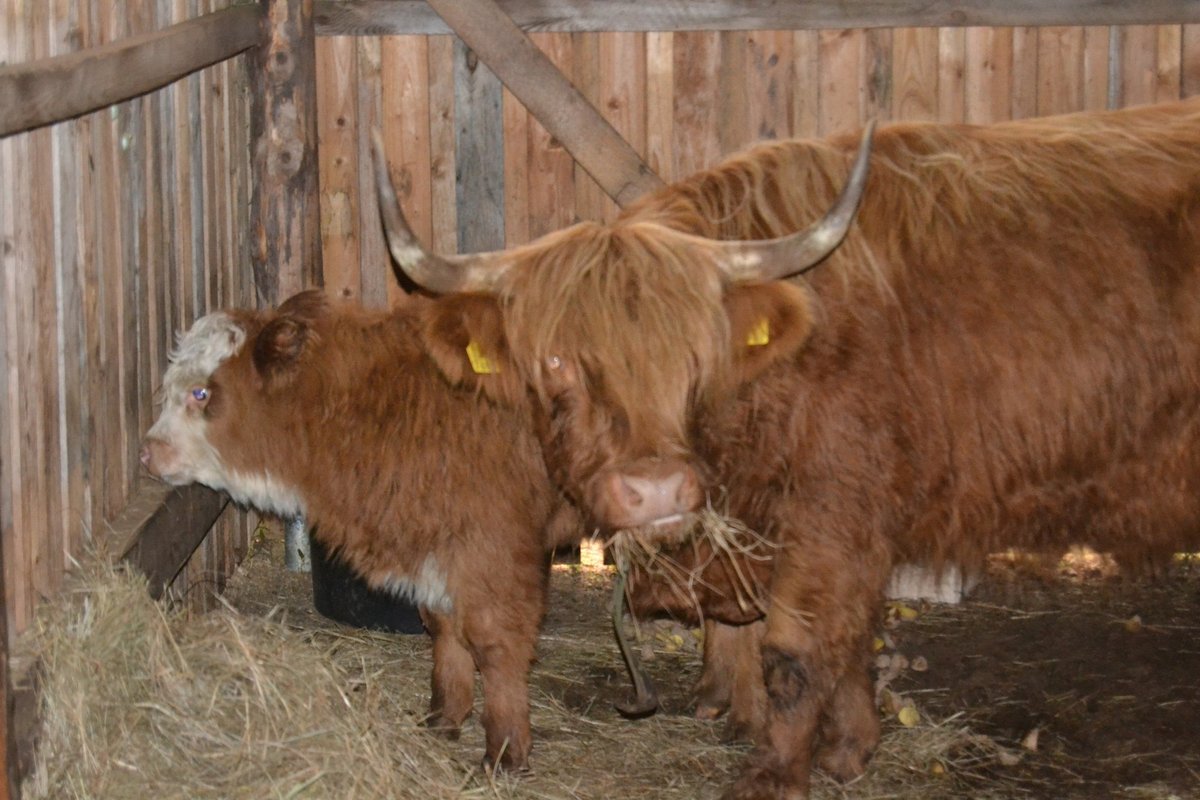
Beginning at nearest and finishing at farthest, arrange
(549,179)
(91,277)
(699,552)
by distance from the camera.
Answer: (91,277)
(699,552)
(549,179)

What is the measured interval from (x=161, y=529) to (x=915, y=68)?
12.5 ft

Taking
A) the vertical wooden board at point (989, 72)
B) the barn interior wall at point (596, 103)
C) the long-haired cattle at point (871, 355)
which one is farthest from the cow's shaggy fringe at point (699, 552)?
the vertical wooden board at point (989, 72)

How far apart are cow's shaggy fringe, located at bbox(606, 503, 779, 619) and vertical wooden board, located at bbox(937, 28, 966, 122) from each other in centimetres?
280

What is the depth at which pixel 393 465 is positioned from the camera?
5125mm

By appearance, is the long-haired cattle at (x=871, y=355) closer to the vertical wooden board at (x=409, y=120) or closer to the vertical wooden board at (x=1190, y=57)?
the vertical wooden board at (x=1190, y=57)

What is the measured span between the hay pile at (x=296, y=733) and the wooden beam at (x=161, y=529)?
0.87 feet

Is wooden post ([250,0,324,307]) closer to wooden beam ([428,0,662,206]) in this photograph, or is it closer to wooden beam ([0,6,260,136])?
wooden beam ([0,6,260,136])

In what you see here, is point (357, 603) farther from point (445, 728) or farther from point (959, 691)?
point (959, 691)

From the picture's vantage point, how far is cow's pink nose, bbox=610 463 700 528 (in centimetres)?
Answer: 394

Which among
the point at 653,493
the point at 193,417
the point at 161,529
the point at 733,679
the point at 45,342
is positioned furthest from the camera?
the point at 733,679

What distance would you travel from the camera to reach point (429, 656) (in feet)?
20.2

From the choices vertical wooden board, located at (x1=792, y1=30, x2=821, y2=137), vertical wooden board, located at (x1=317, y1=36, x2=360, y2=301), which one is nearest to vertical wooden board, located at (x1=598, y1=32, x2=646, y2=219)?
vertical wooden board, located at (x1=792, y1=30, x2=821, y2=137)

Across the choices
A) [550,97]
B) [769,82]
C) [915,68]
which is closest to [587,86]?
[550,97]

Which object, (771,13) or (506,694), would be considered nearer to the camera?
(506,694)
